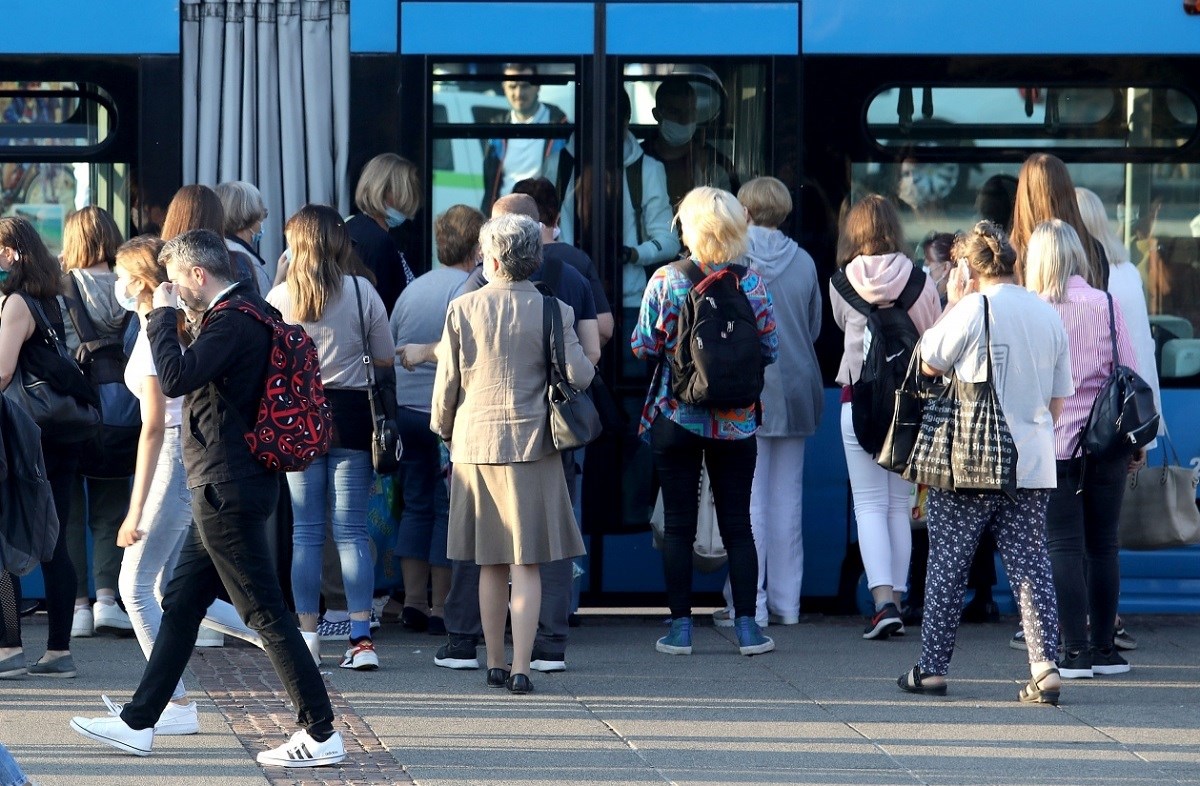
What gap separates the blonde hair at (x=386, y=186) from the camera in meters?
7.33

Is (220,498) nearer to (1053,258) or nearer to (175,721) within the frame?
(175,721)

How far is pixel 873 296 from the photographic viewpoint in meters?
7.23

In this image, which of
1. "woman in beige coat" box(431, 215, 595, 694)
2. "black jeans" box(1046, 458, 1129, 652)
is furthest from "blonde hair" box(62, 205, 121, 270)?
"black jeans" box(1046, 458, 1129, 652)

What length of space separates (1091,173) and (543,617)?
3.21m

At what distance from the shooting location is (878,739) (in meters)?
5.76

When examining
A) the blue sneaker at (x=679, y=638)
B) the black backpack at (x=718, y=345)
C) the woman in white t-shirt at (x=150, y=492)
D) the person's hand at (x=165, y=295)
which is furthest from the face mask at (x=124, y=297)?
the blue sneaker at (x=679, y=638)

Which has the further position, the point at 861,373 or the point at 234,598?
the point at 861,373

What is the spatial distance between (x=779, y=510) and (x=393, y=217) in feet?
6.99

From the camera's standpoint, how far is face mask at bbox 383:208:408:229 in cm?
740

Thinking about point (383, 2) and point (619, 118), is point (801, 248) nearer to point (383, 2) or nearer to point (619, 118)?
point (619, 118)

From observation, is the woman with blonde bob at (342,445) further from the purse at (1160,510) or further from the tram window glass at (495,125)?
the purse at (1160,510)

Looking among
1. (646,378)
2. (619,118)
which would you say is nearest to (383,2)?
(619,118)

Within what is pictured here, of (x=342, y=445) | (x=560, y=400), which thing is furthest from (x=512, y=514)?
(x=342, y=445)

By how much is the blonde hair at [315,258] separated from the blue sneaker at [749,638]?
2.14 metres
